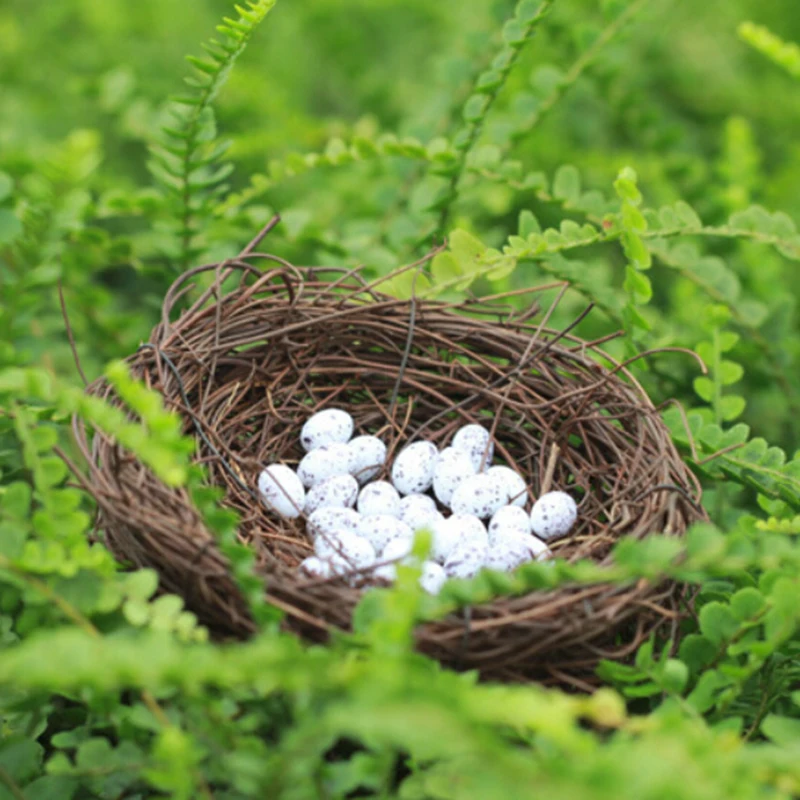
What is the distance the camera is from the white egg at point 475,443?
69.6 inches

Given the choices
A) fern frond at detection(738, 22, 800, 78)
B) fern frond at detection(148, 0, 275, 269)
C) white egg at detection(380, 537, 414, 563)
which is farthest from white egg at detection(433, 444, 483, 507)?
fern frond at detection(738, 22, 800, 78)

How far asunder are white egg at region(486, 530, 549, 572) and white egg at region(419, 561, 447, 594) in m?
0.08

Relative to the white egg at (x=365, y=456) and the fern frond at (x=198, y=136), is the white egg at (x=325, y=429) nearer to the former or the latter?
the white egg at (x=365, y=456)

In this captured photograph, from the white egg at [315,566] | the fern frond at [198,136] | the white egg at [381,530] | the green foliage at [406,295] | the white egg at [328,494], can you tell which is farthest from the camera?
the white egg at [328,494]

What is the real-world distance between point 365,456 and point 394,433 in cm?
13

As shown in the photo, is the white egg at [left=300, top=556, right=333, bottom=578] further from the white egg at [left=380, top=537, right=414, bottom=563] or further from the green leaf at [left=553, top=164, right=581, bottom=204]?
the green leaf at [left=553, top=164, right=581, bottom=204]

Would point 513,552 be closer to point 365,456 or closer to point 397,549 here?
point 397,549

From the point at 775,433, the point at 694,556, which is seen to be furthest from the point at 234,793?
the point at 775,433

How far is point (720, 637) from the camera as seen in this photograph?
1.23 m

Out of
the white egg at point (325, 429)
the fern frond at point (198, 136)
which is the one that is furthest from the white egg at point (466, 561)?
the fern frond at point (198, 136)

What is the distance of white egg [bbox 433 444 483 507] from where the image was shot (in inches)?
68.7

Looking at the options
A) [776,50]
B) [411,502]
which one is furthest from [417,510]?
[776,50]

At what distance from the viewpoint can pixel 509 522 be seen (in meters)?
1.61

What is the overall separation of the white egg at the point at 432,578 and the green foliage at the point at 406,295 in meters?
0.22
